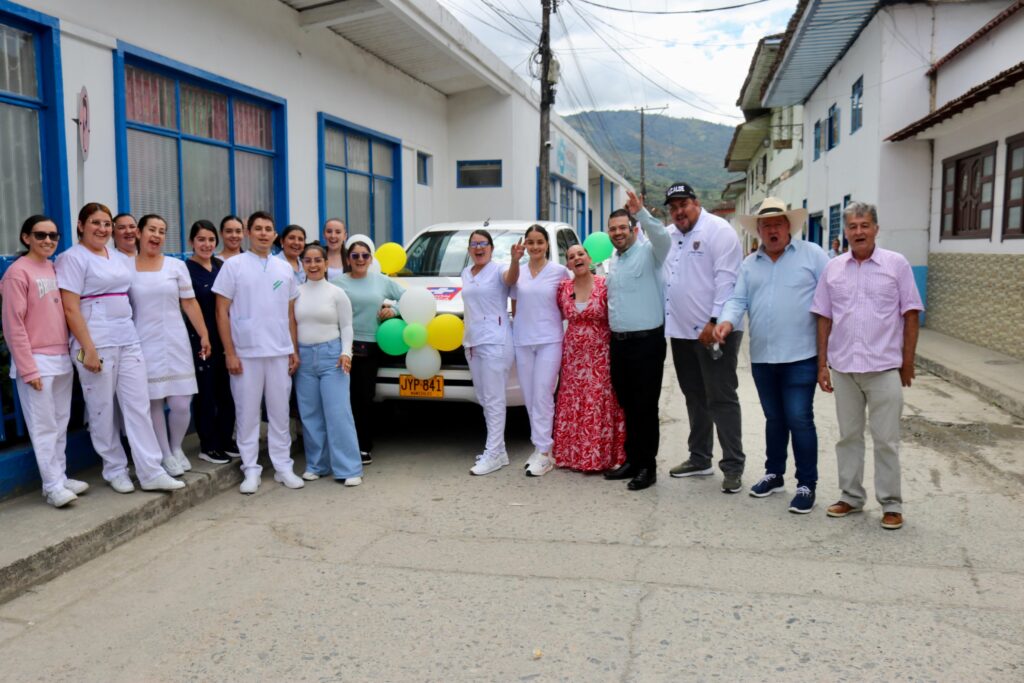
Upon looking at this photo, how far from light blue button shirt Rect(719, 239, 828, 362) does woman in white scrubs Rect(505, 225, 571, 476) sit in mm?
1261

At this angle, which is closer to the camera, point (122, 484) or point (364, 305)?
point (122, 484)

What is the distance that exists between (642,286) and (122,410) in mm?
3351

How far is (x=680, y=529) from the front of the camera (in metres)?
4.75

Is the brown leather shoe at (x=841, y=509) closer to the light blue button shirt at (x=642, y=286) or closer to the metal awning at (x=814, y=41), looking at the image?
the light blue button shirt at (x=642, y=286)

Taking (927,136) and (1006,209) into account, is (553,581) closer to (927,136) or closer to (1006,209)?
(1006,209)

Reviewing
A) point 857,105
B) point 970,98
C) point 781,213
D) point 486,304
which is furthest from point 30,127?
point 857,105

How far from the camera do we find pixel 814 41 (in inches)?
669

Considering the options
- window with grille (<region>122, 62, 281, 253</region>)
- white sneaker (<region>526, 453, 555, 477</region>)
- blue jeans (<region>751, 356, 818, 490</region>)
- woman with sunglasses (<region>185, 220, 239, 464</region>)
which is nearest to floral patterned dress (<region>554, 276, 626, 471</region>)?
white sneaker (<region>526, 453, 555, 477</region>)

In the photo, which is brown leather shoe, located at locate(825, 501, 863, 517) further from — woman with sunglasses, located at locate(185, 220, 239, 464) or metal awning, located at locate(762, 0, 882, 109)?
metal awning, located at locate(762, 0, 882, 109)

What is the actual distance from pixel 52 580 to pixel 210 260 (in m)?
2.41

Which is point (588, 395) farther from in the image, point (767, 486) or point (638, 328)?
point (767, 486)

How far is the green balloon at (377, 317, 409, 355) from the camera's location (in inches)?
237

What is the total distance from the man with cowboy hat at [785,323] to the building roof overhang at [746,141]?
1058 inches

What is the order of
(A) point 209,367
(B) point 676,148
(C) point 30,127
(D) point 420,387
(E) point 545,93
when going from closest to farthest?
(A) point 209,367 < (C) point 30,127 < (D) point 420,387 < (E) point 545,93 < (B) point 676,148
